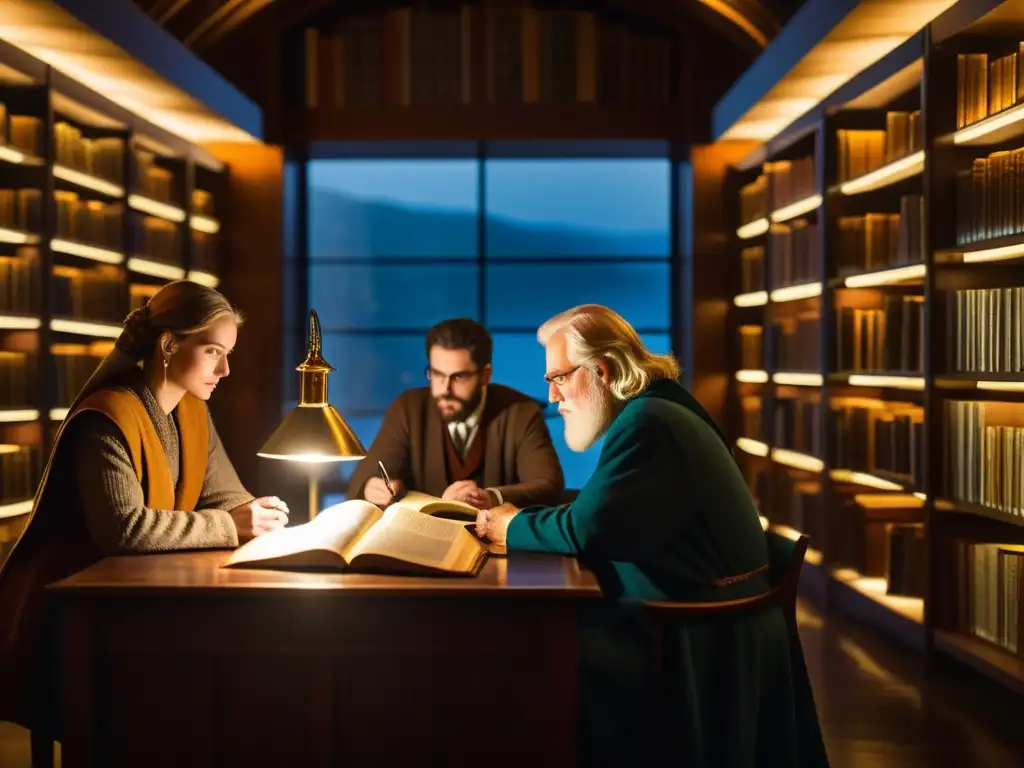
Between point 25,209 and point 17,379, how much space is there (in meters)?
0.70

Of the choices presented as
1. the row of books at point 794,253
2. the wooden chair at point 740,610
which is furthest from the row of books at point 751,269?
the wooden chair at point 740,610

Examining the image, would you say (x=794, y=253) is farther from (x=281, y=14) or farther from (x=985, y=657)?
(x=281, y=14)

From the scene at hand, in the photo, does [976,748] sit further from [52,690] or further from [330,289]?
[330,289]

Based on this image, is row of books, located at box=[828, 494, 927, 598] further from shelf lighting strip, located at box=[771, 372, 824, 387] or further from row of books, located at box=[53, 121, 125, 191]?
row of books, located at box=[53, 121, 125, 191]

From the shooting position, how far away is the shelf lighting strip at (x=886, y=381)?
4602 millimetres

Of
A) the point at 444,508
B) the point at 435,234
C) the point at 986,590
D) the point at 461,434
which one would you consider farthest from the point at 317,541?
the point at 435,234

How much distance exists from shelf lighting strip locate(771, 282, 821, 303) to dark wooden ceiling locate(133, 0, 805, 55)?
1535 mm

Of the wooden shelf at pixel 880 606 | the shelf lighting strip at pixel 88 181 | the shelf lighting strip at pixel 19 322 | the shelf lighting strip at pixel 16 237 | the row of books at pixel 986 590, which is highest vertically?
the shelf lighting strip at pixel 88 181

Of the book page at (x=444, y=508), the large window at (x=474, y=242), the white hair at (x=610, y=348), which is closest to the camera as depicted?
the white hair at (x=610, y=348)

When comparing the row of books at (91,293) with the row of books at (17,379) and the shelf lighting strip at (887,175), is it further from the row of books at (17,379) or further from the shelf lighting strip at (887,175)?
the shelf lighting strip at (887,175)

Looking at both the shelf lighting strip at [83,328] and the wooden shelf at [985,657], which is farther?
the shelf lighting strip at [83,328]

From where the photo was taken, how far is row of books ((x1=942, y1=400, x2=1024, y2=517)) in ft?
12.5

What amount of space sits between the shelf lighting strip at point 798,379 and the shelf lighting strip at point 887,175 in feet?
2.95

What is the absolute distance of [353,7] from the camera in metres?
7.61
